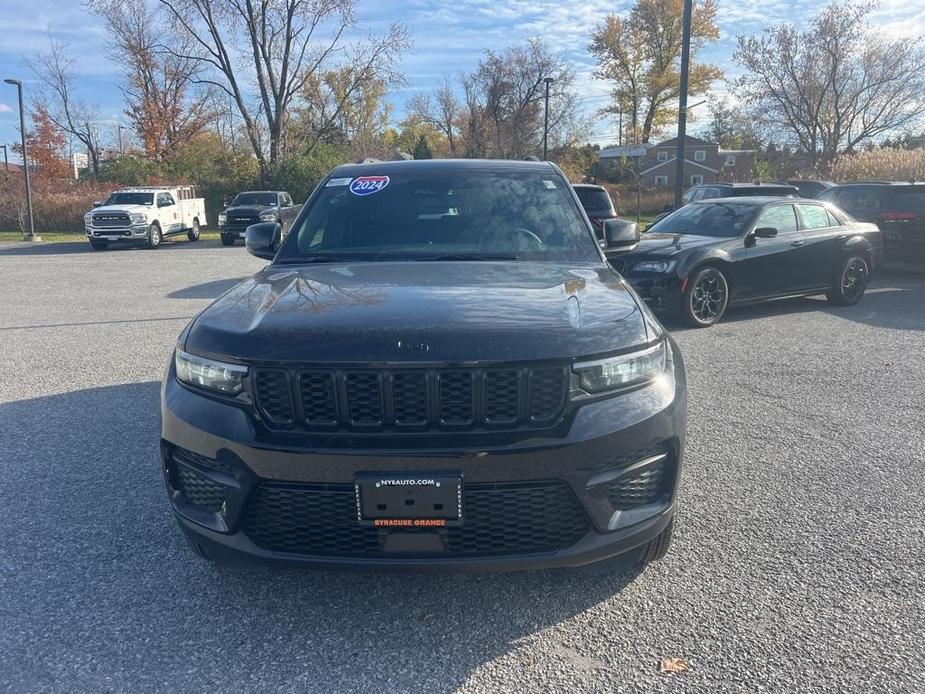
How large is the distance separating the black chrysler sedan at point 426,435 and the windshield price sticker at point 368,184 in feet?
Answer: 5.10

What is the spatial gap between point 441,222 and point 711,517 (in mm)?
2103

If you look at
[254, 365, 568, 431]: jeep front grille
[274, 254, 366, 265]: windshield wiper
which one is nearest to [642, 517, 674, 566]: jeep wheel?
[254, 365, 568, 431]: jeep front grille

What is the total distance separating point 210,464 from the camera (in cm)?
253

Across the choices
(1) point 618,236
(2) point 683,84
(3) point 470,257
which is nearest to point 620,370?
(3) point 470,257

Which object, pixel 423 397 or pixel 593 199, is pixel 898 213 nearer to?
pixel 593 199

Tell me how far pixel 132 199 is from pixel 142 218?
6.43 ft

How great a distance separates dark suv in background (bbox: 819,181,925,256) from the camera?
12.5 meters

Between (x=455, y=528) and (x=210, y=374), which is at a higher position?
(x=210, y=374)

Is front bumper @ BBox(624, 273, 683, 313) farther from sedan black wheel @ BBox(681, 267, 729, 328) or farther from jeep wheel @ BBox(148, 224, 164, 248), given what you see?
jeep wheel @ BBox(148, 224, 164, 248)

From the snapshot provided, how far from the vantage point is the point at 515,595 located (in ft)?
9.63

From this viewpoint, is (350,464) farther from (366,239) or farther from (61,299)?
(61,299)

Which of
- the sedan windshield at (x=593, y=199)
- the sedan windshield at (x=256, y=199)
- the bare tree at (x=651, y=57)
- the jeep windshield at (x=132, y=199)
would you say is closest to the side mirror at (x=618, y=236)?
the sedan windshield at (x=593, y=199)

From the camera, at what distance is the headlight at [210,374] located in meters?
2.54

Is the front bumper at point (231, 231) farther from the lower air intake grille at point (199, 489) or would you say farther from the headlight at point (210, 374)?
the lower air intake grille at point (199, 489)
